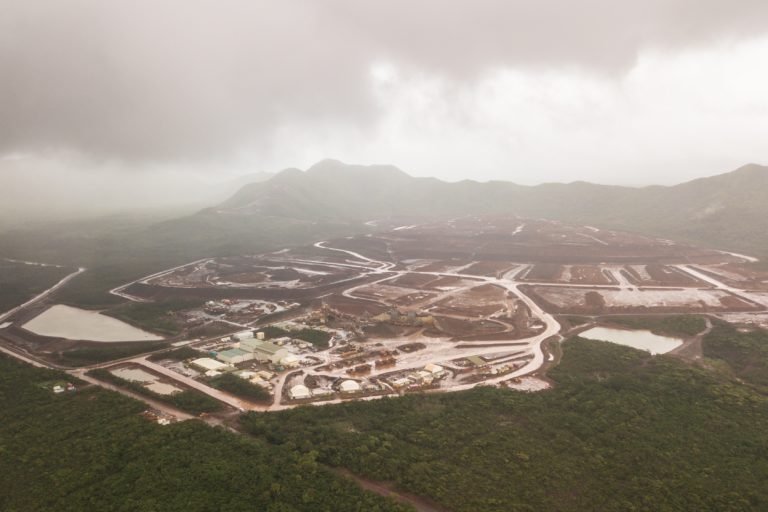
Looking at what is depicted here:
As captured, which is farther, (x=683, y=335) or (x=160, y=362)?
(x=683, y=335)

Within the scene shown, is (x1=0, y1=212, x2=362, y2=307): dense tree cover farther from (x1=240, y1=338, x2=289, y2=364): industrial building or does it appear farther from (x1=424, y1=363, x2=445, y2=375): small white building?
(x1=424, y1=363, x2=445, y2=375): small white building

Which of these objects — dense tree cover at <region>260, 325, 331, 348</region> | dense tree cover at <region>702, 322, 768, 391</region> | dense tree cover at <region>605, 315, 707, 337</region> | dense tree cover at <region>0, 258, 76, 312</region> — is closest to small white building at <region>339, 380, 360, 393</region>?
dense tree cover at <region>260, 325, 331, 348</region>

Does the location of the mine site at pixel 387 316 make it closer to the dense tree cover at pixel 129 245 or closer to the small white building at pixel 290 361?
the small white building at pixel 290 361

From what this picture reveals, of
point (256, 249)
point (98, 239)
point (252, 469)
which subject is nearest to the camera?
point (252, 469)

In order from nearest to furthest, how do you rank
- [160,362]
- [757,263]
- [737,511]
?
[737,511] < [160,362] < [757,263]

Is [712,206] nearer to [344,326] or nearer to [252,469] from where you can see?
[344,326]

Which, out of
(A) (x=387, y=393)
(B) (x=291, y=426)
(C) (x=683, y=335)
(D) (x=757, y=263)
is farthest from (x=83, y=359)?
(D) (x=757, y=263)
